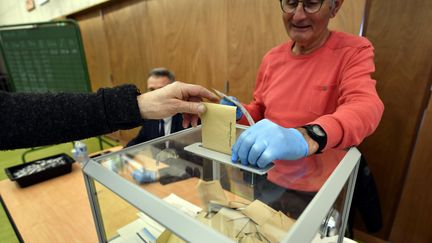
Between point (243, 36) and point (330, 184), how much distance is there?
4.85 ft

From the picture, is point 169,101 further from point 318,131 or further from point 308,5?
point 308,5

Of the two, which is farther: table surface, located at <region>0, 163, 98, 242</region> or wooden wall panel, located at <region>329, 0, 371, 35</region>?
wooden wall panel, located at <region>329, 0, 371, 35</region>

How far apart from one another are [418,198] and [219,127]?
1.40 metres

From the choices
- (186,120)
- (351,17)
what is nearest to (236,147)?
(186,120)

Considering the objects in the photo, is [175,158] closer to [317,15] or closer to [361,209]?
[317,15]

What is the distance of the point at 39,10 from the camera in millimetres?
4461

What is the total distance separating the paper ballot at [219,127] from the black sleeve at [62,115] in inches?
7.6

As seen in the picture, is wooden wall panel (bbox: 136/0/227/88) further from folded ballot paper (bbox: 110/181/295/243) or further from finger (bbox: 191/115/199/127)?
folded ballot paper (bbox: 110/181/295/243)

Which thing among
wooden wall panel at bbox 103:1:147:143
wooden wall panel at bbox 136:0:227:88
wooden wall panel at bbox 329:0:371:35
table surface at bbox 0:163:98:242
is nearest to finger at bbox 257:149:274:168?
table surface at bbox 0:163:98:242

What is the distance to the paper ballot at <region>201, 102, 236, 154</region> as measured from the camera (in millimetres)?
535

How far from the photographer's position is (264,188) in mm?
608

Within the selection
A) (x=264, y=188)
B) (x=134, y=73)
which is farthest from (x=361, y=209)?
(x=134, y=73)

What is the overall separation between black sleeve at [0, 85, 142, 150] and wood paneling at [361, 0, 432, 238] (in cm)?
131

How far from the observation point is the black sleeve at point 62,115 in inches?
22.8
